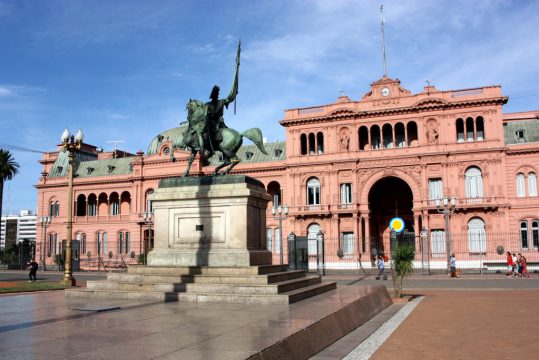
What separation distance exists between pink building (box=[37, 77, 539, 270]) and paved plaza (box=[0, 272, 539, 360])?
30898 millimetres

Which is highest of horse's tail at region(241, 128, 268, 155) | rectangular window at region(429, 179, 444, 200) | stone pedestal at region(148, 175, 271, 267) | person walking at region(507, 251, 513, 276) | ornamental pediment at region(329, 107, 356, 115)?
ornamental pediment at region(329, 107, 356, 115)

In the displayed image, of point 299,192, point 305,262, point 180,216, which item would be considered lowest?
point 305,262

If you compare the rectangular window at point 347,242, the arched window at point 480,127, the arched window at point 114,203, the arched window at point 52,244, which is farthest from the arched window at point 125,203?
the arched window at point 480,127

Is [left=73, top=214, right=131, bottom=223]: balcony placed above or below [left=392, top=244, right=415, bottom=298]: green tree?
above

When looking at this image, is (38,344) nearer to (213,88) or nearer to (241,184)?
(241,184)

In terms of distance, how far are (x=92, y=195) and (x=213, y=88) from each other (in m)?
56.4

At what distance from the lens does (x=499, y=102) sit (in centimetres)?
4697

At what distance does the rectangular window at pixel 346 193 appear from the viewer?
167 feet

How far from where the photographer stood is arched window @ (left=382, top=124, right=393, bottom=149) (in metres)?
51.7

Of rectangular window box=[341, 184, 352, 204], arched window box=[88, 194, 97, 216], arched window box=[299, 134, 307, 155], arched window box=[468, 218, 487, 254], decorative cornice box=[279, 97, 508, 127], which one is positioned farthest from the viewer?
arched window box=[88, 194, 97, 216]

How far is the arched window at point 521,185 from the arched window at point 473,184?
365cm

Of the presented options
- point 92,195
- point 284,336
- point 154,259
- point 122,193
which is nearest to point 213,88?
point 154,259

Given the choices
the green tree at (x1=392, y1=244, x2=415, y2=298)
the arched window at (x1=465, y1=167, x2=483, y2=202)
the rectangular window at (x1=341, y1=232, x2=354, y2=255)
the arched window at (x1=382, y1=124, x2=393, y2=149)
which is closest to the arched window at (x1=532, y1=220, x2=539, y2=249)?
the arched window at (x1=465, y1=167, x2=483, y2=202)

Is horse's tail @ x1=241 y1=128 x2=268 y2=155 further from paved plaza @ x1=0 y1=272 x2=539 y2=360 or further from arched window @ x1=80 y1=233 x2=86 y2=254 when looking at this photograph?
arched window @ x1=80 y1=233 x2=86 y2=254
